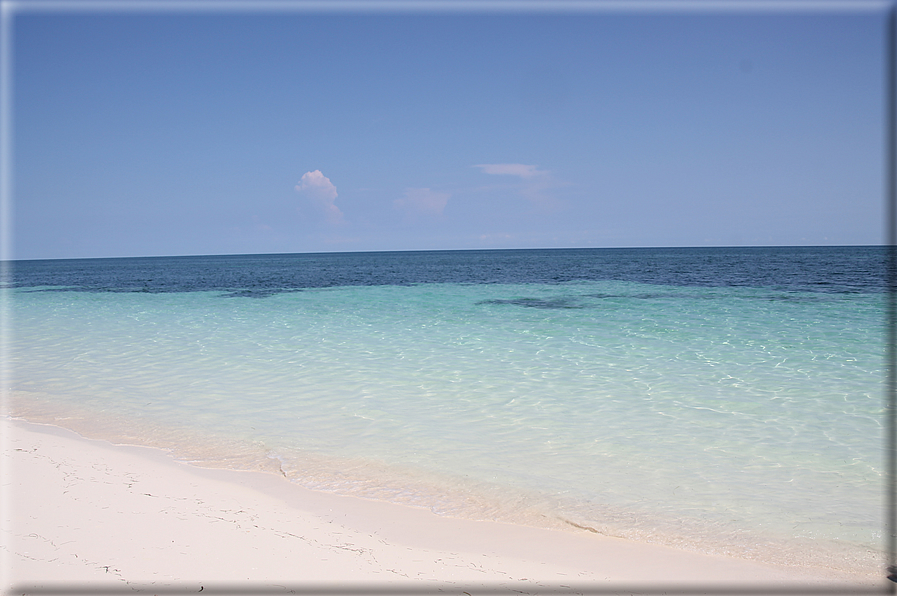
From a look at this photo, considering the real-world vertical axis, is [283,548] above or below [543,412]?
above

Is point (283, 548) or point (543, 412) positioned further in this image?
point (543, 412)

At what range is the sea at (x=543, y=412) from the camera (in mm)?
4164

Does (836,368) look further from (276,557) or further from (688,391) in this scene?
(276,557)

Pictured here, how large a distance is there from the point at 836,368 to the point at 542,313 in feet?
26.7

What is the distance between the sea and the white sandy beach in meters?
0.29

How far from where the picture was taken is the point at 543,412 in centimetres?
654

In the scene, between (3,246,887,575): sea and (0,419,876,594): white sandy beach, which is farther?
(3,246,887,575): sea

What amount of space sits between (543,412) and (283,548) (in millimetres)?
3920

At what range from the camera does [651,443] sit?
549 centimetres

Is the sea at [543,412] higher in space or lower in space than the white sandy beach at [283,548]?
lower

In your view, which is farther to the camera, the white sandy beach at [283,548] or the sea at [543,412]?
the sea at [543,412]

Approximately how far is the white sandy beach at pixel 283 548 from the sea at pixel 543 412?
0.29 metres

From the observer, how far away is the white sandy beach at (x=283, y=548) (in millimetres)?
3049

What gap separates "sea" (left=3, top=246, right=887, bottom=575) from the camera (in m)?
4.16
